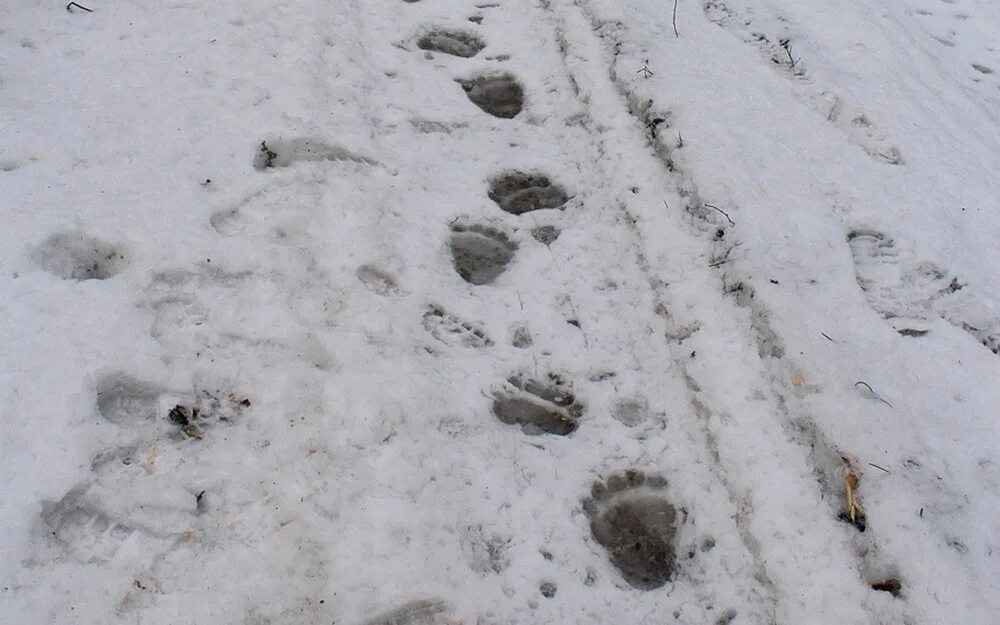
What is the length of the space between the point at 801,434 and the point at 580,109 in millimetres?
1888

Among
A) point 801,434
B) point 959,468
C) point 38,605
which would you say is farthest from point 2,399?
point 959,468

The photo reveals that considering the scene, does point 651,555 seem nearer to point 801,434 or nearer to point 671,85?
point 801,434

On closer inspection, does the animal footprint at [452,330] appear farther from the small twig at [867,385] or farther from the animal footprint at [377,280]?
the small twig at [867,385]

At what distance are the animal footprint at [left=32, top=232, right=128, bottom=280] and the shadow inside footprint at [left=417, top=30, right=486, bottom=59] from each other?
2006 mm

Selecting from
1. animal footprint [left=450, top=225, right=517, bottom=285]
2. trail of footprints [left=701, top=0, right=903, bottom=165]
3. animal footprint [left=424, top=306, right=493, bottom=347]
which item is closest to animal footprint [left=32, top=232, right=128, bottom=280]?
animal footprint [left=424, top=306, right=493, bottom=347]

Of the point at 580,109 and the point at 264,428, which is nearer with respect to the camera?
the point at 264,428

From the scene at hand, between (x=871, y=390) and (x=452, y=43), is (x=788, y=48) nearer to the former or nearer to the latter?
(x=452, y=43)

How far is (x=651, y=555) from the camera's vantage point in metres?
2.27

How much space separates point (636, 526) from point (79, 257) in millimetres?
1972

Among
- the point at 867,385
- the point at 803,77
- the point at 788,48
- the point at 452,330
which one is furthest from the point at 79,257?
the point at 788,48

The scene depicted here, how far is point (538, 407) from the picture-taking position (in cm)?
258

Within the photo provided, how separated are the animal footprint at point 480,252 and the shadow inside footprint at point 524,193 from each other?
192 millimetres

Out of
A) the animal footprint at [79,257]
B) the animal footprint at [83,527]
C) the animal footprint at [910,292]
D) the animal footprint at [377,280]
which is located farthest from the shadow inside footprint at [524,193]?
the animal footprint at [83,527]

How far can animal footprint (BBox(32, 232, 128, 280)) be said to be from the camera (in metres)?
2.63
